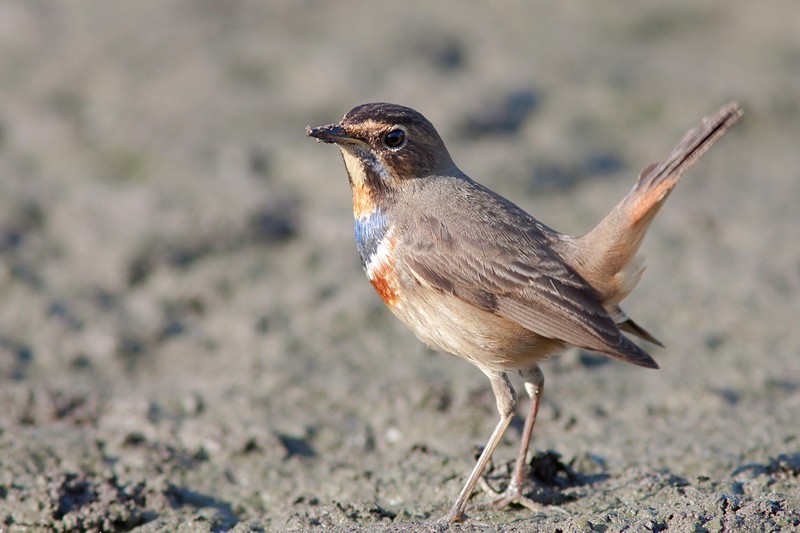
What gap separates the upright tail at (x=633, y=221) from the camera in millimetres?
5387

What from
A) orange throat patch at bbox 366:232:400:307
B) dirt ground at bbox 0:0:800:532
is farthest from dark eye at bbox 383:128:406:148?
dirt ground at bbox 0:0:800:532

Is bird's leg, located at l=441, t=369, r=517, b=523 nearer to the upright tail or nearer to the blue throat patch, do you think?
the upright tail

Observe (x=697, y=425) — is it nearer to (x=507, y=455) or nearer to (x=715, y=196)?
(x=507, y=455)

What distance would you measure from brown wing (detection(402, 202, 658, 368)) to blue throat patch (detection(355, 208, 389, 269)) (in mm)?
209

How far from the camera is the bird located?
17.7ft

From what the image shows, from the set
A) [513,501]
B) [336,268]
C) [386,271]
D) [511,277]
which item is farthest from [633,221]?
[336,268]

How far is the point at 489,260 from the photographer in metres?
5.56

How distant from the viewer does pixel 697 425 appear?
6.67 meters

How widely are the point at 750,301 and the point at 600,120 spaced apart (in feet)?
12.1

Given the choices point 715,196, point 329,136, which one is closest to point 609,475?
point 329,136

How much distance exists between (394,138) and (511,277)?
3.50ft

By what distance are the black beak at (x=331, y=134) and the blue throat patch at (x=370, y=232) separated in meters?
0.46

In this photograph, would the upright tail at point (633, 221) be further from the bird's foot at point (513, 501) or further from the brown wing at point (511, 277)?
the bird's foot at point (513, 501)

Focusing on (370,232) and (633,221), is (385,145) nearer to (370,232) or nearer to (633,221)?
(370,232)
